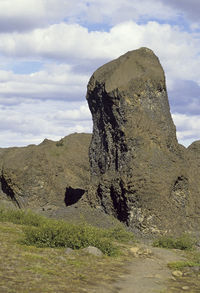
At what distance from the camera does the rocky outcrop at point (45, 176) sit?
113 feet

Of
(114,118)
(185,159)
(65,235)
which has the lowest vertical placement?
(65,235)

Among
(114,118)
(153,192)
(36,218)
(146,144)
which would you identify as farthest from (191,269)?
(114,118)

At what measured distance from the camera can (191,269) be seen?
13023 mm

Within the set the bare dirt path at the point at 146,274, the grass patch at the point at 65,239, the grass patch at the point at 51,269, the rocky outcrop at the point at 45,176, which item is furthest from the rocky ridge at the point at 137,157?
the grass patch at the point at 65,239

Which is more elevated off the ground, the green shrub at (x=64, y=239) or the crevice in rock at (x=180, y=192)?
the crevice in rock at (x=180, y=192)

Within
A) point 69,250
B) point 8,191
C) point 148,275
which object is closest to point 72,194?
point 8,191

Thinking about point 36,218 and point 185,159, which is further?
point 185,159

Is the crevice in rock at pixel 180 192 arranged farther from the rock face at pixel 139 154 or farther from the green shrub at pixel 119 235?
the green shrub at pixel 119 235

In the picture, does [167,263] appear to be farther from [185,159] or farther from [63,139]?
[63,139]

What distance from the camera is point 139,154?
25125mm

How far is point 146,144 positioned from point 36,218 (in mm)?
8232

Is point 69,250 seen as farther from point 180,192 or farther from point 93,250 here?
point 180,192

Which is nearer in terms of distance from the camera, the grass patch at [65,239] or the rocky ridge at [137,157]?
the grass patch at [65,239]

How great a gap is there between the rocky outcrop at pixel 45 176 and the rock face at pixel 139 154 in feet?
22.3
